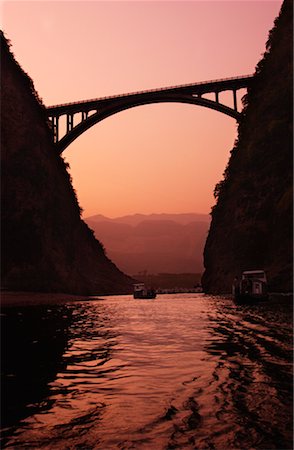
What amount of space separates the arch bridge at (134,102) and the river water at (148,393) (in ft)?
180

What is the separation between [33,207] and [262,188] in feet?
110

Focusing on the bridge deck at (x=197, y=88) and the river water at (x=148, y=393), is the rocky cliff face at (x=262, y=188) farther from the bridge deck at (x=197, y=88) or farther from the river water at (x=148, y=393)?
the river water at (x=148, y=393)

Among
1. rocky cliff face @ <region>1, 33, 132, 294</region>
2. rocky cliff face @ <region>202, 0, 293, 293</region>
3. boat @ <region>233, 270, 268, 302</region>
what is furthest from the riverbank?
rocky cliff face @ <region>202, 0, 293, 293</region>

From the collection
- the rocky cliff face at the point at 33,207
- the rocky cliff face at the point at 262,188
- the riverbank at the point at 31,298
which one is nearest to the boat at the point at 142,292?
the rocky cliff face at the point at 262,188

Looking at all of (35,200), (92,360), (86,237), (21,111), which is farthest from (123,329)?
(86,237)

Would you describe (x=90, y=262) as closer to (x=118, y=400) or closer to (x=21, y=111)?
(x=21, y=111)

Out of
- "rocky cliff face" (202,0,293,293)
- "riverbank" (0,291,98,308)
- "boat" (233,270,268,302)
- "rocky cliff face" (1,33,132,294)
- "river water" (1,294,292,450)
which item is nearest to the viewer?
"river water" (1,294,292,450)

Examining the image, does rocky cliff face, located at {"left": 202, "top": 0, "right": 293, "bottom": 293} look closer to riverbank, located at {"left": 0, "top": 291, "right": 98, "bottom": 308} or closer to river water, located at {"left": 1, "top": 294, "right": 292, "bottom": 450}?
riverbank, located at {"left": 0, "top": 291, "right": 98, "bottom": 308}

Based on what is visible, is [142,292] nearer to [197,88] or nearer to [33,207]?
[33,207]

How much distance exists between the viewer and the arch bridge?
65.8 metres

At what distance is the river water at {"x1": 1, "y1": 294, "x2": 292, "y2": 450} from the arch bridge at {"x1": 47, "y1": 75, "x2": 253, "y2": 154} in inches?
2161

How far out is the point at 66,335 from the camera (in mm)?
19016

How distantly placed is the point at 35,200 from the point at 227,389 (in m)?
61.5

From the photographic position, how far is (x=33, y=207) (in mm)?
66188
